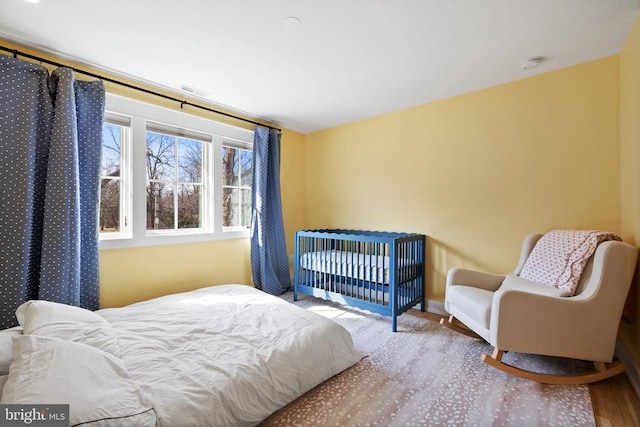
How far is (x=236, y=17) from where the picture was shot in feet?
5.41

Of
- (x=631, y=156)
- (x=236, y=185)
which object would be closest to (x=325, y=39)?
(x=236, y=185)

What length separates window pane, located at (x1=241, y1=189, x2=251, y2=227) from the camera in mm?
3449

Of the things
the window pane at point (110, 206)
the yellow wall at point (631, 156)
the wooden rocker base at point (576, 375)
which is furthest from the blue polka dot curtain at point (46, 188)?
the yellow wall at point (631, 156)

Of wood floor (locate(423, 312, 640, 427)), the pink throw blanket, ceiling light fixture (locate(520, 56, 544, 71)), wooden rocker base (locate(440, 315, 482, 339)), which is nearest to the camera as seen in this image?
wood floor (locate(423, 312, 640, 427))

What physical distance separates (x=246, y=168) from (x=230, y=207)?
0.54m

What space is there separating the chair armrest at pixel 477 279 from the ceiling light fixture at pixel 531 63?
1.69m

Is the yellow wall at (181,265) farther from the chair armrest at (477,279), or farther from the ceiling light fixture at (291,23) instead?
the chair armrest at (477,279)

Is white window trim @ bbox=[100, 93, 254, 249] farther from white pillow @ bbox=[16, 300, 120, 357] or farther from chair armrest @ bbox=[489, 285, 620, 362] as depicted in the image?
chair armrest @ bbox=[489, 285, 620, 362]

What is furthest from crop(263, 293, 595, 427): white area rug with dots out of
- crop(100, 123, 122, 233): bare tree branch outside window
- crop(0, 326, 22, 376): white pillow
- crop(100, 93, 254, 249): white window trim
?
crop(100, 123, 122, 233): bare tree branch outside window

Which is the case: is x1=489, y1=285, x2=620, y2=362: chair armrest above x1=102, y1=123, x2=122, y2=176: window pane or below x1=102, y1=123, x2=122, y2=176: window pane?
below

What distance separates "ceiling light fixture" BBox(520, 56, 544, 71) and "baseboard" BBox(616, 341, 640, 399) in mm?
2110

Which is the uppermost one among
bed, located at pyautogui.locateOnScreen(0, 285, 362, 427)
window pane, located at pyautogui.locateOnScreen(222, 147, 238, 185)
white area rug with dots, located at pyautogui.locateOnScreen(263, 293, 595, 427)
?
window pane, located at pyautogui.locateOnScreen(222, 147, 238, 185)

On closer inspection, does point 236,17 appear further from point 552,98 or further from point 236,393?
point 552,98

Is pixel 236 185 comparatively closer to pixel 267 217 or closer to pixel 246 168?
pixel 246 168
